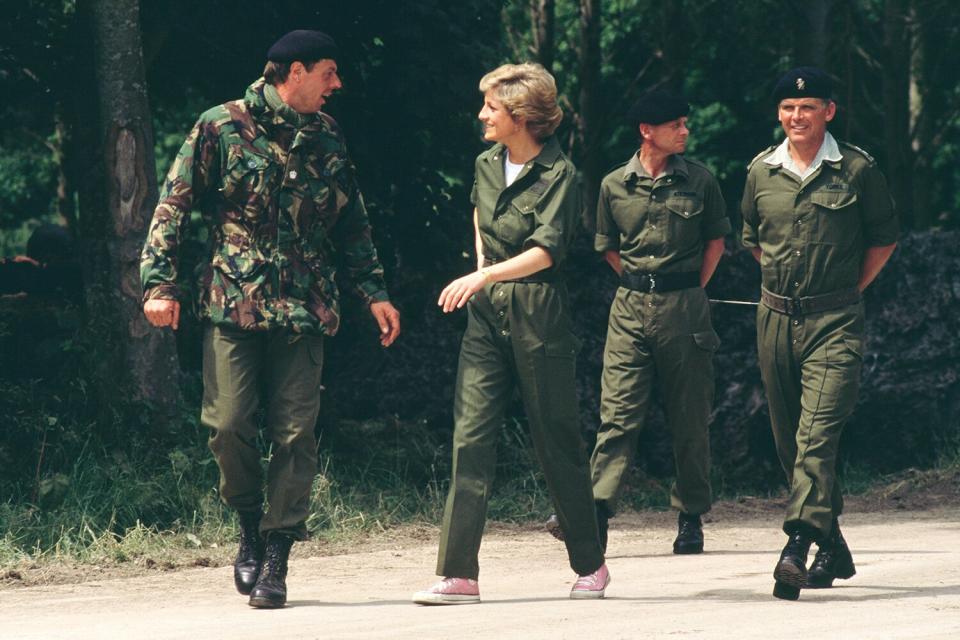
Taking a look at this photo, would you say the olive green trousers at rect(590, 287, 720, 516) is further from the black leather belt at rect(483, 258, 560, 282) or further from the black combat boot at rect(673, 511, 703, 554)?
the black leather belt at rect(483, 258, 560, 282)

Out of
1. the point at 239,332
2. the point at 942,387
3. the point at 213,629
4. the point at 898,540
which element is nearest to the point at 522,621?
the point at 213,629

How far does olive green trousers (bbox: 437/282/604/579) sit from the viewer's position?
6.26 m

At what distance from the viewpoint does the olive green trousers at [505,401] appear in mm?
6262

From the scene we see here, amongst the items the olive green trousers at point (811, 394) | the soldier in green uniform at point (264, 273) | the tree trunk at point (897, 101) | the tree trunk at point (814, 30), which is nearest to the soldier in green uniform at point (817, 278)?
the olive green trousers at point (811, 394)

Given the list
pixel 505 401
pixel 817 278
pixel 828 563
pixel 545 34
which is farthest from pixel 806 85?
pixel 545 34

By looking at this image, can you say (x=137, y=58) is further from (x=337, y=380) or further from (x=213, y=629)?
(x=213, y=629)

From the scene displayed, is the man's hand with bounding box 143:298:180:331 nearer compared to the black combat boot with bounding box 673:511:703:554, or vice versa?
the man's hand with bounding box 143:298:180:331

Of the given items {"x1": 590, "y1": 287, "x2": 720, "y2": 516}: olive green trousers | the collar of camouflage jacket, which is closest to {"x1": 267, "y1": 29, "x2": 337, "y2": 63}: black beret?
the collar of camouflage jacket

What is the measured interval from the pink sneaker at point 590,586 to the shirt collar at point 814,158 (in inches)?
73.3

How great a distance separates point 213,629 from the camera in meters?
5.80

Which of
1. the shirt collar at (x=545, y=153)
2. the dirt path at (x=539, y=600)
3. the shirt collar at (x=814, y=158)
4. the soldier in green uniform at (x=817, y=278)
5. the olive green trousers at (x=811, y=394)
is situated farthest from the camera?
the shirt collar at (x=814, y=158)

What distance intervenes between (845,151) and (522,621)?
2460 mm

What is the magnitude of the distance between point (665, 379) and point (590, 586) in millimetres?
1885

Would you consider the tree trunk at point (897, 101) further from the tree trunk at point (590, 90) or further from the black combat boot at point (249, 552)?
the black combat boot at point (249, 552)
